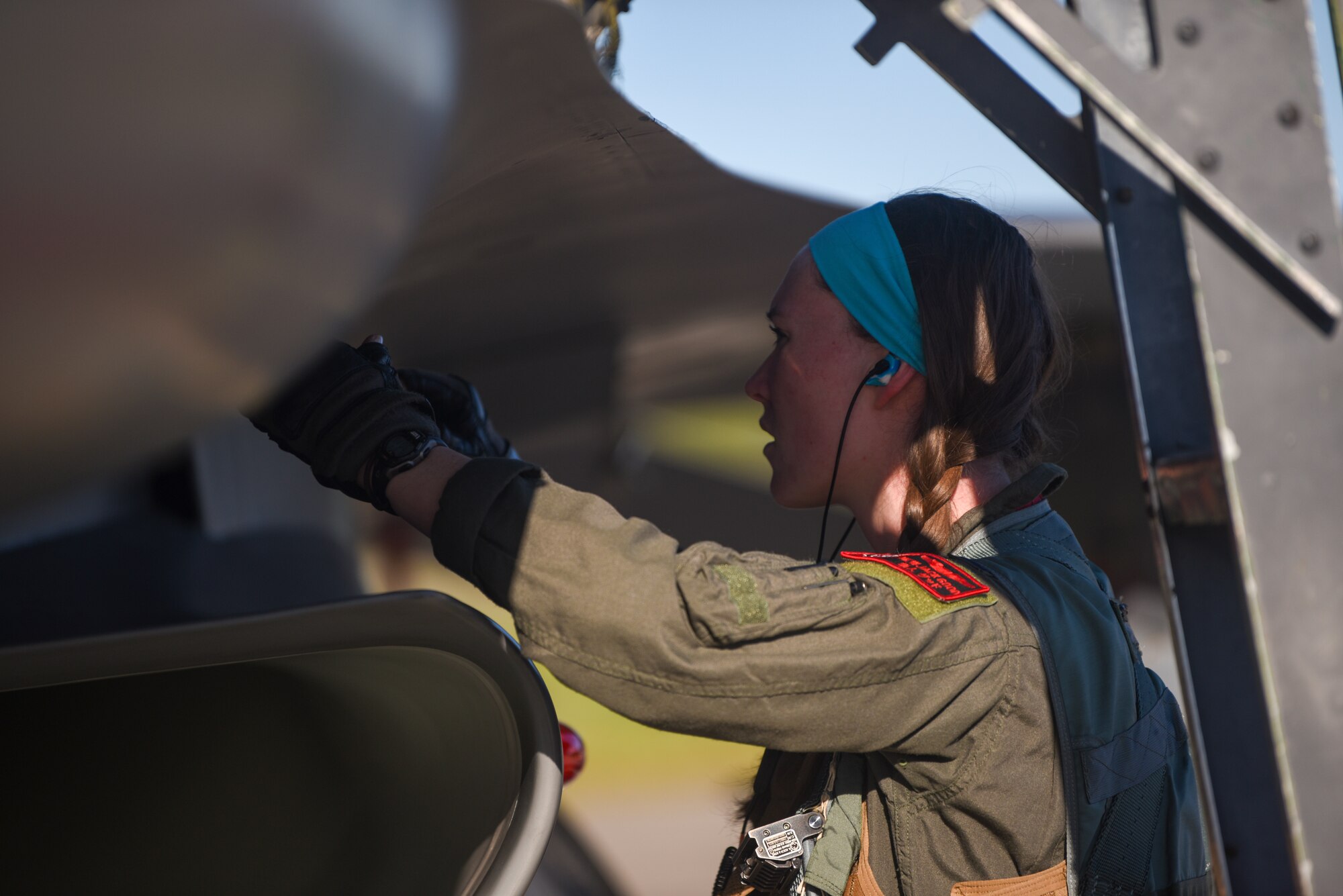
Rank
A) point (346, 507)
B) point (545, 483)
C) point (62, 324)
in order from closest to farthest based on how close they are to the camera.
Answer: point (62, 324), point (545, 483), point (346, 507)

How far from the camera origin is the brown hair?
3.51 ft

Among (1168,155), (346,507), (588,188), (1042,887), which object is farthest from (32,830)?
(1168,155)

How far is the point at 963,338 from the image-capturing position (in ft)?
3.51

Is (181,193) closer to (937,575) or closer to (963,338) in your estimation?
(937,575)

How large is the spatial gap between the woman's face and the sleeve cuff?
1.32ft

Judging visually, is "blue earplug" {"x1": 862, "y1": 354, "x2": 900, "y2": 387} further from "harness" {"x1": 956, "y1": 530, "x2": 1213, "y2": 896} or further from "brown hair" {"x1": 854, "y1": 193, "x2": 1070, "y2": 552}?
"harness" {"x1": 956, "y1": 530, "x2": 1213, "y2": 896}

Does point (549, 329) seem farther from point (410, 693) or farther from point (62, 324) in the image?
point (62, 324)

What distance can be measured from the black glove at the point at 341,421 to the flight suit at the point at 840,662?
9 cm

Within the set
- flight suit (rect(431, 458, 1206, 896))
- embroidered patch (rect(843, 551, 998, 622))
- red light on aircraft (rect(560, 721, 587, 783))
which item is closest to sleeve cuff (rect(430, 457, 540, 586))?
flight suit (rect(431, 458, 1206, 896))

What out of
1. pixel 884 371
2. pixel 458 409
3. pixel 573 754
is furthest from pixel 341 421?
pixel 573 754

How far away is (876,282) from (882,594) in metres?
0.38

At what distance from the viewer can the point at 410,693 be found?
1.17 meters

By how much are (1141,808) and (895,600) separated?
0.36 meters

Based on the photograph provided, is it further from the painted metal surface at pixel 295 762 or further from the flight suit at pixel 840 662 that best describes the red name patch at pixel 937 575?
the painted metal surface at pixel 295 762
